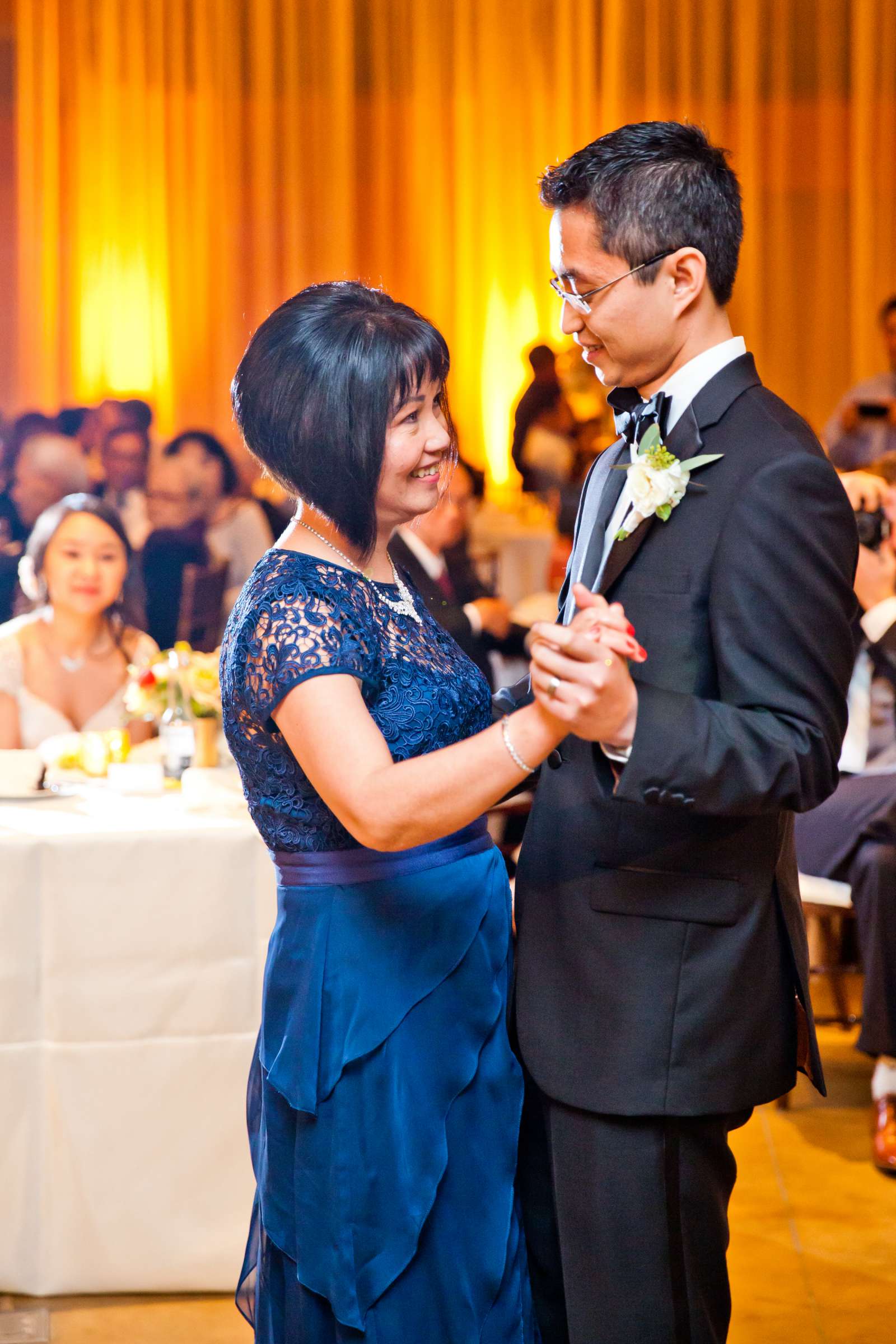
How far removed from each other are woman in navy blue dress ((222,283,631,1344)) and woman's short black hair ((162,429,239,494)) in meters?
5.46

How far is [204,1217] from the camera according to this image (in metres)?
2.47

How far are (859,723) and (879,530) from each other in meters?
0.52

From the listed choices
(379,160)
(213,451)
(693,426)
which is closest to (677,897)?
(693,426)

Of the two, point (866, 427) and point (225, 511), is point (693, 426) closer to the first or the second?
point (866, 427)

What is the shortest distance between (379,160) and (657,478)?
778cm

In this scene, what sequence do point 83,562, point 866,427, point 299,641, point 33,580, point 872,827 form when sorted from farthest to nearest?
A: point 866,427 → point 33,580 → point 83,562 → point 872,827 → point 299,641

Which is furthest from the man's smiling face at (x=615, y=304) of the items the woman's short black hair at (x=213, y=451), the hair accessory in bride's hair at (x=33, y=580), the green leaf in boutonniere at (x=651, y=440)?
the woman's short black hair at (x=213, y=451)

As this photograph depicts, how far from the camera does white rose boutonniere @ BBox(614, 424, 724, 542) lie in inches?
53.8

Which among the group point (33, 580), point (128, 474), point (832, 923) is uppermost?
point (128, 474)

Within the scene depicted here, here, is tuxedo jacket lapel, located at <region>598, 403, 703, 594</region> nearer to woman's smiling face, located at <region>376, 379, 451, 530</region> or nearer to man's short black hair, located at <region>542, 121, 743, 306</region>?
man's short black hair, located at <region>542, 121, 743, 306</region>

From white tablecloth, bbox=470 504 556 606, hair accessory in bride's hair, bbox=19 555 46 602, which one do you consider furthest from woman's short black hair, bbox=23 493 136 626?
white tablecloth, bbox=470 504 556 606

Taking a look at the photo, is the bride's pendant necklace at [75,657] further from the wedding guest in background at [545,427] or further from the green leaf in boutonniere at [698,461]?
the wedding guest in background at [545,427]

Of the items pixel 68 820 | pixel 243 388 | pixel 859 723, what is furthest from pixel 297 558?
pixel 859 723

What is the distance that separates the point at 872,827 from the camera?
3215 mm
